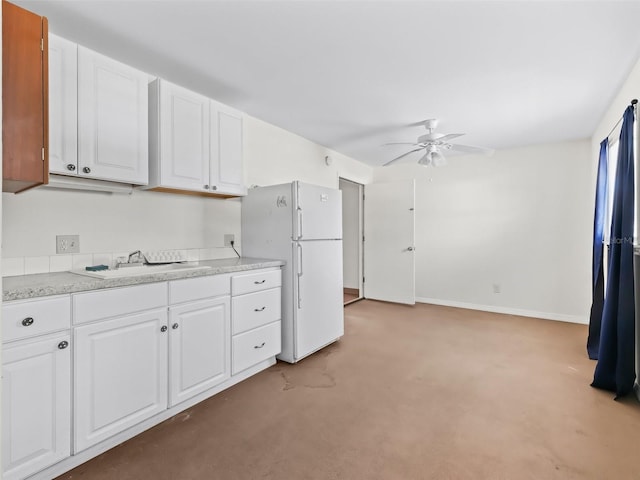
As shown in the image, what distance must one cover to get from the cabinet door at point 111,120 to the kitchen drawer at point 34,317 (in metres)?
0.82

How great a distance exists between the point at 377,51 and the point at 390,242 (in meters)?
3.49

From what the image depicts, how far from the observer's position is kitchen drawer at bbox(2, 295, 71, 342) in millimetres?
1530

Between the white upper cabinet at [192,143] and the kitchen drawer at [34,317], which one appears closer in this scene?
the kitchen drawer at [34,317]

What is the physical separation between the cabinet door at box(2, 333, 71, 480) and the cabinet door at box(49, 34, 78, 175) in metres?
0.99

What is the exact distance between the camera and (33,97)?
152cm

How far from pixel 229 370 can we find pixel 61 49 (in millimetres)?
2278

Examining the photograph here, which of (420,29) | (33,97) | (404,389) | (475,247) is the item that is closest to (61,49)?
(33,97)

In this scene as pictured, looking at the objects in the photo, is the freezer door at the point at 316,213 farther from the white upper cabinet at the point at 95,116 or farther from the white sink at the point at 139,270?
the white upper cabinet at the point at 95,116

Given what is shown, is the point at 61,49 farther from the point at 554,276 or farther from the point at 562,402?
the point at 554,276

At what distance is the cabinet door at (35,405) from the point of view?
1.53m

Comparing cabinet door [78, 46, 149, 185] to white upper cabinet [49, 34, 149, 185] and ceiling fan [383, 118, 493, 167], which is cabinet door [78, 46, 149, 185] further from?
ceiling fan [383, 118, 493, 167]

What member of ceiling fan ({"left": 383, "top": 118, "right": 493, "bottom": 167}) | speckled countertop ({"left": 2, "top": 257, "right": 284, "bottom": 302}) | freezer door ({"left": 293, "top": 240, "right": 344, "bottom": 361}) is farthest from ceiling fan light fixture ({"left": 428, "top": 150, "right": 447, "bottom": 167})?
speckled countertop ({"left": 2, "top": 257, "right": 284, "bottom": 302})

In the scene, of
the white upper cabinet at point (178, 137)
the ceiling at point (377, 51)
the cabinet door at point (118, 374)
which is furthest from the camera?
the white upper cabinet at point (178, 137)

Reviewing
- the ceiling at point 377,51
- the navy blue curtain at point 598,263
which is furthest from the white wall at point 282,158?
the navy blue curtain at point 598,263
